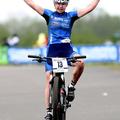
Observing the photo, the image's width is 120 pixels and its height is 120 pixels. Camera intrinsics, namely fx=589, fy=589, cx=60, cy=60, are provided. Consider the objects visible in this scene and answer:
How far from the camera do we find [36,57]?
338 inches

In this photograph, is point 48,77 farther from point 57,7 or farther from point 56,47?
point 57,7

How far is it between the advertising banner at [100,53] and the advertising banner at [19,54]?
114 inches

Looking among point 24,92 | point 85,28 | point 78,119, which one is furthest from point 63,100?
point 85,28

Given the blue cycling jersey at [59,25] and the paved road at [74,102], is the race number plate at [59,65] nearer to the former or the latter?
the blue cycling jersey at [59,25]

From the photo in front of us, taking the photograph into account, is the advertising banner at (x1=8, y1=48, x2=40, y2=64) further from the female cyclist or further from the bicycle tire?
the bicycle tire

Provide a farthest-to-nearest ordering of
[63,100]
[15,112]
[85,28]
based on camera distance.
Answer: [85,28]
[15,112]
[63,100]

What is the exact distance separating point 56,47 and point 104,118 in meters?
2.31

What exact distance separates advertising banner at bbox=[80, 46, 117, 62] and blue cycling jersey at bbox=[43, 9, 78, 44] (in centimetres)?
2468

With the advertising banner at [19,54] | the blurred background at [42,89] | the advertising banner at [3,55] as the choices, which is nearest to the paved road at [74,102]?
the blurred background at [42,89]

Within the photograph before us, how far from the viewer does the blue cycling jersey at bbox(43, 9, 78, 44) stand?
29.0 ft

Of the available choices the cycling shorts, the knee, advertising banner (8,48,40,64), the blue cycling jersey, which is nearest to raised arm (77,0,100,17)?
the blue cycling jersey

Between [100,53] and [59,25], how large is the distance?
25649 millimetres

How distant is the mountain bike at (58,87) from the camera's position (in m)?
8.30

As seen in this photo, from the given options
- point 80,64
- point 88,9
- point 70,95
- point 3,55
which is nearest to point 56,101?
point 70,95
